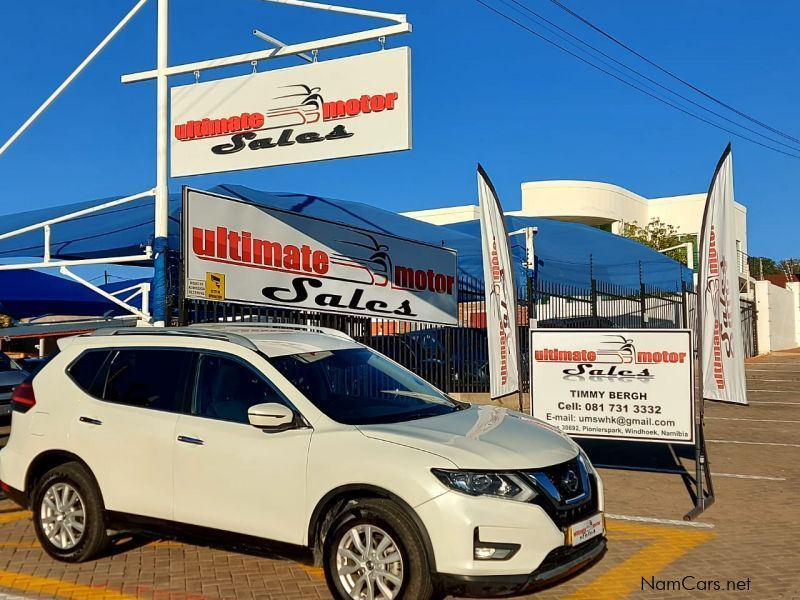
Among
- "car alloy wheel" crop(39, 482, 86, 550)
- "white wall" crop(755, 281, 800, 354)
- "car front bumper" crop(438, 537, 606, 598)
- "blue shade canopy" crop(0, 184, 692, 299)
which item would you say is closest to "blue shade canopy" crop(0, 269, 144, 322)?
"blue shade canopy" crop(0, 184, 692, 299)

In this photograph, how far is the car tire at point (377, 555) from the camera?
14.7 feet

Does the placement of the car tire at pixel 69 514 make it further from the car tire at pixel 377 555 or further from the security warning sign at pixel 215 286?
the security warning sign at pixel 215 286

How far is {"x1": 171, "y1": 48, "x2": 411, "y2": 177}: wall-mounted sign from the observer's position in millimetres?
10305

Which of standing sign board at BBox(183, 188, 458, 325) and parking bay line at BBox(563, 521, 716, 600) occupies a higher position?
standing sign board at BBox(183, 188, 458, 325)

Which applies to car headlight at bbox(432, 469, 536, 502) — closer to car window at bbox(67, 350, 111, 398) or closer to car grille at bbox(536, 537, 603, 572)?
car grille at bbox(536, 537, 603, 572)

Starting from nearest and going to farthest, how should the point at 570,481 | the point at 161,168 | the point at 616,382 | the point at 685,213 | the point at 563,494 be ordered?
1. the point at 563,494
2. the point at 570,481
3. the point at 616,382
4. the point at 161,168
5. the point at 685,213

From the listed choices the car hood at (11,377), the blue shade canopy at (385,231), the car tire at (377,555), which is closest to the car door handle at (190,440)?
the car tire at (377,555)

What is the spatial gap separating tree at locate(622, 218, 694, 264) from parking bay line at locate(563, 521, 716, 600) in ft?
149

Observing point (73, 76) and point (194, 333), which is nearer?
point (194, 333)

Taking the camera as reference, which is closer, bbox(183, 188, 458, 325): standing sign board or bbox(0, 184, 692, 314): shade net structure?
bbox(183, 188, 458, 325): standing sign board

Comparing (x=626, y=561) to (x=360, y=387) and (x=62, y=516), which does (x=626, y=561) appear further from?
(x=62, y=516)

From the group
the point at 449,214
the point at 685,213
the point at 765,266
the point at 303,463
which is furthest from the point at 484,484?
the point at 765,266

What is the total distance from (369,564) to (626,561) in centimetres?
242

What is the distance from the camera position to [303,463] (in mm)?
4961
